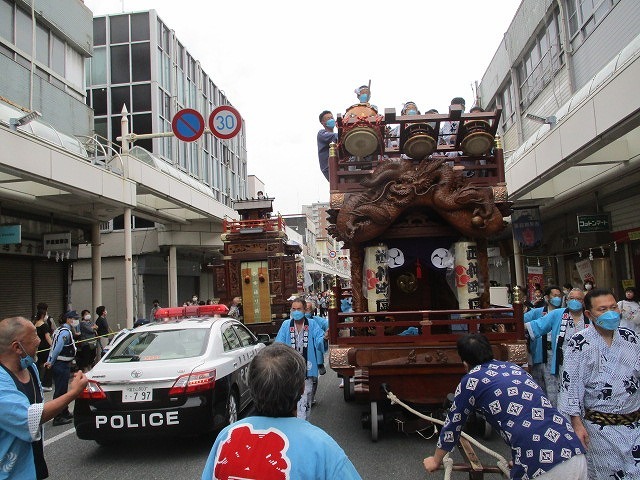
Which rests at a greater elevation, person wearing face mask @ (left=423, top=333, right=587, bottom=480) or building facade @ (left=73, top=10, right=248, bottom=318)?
building facade @ (left=73, top=10, right=248, bottom=318)

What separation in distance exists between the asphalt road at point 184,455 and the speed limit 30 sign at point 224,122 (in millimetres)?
8679

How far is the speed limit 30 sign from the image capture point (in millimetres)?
13727

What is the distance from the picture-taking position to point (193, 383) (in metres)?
5.60

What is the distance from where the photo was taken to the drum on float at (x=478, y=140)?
24.0 ft

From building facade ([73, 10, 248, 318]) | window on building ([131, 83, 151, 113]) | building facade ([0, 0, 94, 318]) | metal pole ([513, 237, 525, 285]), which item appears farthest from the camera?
window on building ([131, 83, 151, 113])

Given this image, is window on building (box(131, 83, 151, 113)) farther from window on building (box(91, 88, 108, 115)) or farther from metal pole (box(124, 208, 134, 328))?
metal pole (box(124, 208, 134, 328))

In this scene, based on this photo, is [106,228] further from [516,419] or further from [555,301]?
[516,419]

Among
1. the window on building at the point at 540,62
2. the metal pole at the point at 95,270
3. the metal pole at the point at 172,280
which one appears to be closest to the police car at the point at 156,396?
the metal pole at the point at 95,270

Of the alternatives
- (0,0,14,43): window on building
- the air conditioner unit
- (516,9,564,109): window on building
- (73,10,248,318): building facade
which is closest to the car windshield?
(0,0,14,43): window on building

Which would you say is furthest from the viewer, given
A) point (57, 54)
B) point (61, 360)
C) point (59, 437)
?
point (57, 54)

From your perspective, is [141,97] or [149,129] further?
[141,97]

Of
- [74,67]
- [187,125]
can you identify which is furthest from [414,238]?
[74,67]

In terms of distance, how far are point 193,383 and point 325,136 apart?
490 centimetres

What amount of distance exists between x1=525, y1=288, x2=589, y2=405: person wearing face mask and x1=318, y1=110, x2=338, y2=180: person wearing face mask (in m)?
4.17
